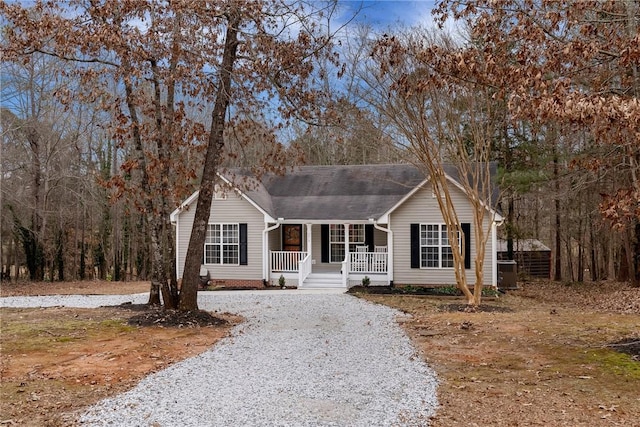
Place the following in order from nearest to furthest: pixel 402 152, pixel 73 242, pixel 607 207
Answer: pixel 607 207 < pixel 402 152 < pixel 73 242

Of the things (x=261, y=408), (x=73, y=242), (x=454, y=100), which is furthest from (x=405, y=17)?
(x=73, y=242)

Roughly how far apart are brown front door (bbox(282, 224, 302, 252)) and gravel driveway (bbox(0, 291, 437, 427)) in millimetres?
9021

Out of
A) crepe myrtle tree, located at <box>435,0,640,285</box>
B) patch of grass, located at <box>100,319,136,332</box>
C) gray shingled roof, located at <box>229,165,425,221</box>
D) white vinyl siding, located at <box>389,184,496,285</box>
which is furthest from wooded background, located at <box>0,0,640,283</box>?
gray shingled roof, located at <box>229,165,425,221</box>

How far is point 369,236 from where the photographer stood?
19.3 m

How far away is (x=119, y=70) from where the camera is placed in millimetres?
10055

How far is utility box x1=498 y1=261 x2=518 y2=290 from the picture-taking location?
62.6 feet

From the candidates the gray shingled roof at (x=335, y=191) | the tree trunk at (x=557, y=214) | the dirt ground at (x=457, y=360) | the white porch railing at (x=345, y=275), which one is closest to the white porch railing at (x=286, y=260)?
the gray shingled roof at (x=335, y=191)

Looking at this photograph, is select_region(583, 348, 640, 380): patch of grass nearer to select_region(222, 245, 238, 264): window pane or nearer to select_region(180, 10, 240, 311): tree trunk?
select_region(180, 10, 240, 311): tree trunk

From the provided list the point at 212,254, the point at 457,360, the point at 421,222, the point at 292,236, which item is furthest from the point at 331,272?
the point at 457,360

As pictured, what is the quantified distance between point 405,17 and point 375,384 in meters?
10.3

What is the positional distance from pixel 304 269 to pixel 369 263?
91.8 inches

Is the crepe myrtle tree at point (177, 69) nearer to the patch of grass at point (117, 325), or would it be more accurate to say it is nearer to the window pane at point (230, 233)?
the patch of grass at point (117, 325)

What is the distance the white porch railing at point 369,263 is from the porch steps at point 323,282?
2.08 feet

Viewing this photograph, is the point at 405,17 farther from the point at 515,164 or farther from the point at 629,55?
the point at 515,164
